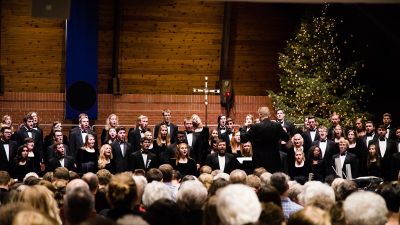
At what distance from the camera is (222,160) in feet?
44.7

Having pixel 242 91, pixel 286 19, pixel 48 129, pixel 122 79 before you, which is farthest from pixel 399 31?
pixel 48 129

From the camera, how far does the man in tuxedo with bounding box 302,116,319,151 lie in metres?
14.7

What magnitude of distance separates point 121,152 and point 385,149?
197 inches

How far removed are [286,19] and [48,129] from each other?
660 cm

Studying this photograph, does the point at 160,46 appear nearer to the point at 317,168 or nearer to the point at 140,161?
the point at 140,161

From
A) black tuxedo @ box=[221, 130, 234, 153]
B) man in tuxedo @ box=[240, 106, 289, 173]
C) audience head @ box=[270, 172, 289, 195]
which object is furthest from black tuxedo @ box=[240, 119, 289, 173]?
audience head @ box=[270, 172, 289, 195]

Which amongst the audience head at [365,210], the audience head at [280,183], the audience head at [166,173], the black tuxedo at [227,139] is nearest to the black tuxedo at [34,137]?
the black tuxedo at [227,139]

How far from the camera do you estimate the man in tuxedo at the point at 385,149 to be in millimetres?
14312

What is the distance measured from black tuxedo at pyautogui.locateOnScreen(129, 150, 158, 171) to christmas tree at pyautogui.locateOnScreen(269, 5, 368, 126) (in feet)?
17.1

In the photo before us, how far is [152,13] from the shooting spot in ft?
61.1

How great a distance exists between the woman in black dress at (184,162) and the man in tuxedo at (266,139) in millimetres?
1921

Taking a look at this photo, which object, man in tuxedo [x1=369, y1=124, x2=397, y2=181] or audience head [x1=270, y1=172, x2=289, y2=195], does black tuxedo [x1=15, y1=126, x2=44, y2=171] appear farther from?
audience head [x1=270, y1=172, x2=289, y2=195]

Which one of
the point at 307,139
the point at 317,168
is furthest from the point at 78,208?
the point at 307,139

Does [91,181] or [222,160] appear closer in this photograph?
[91,181]
